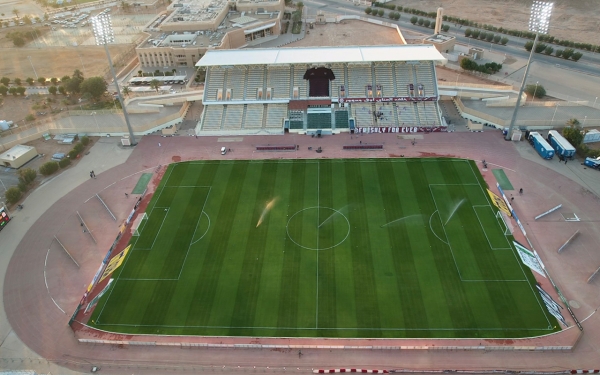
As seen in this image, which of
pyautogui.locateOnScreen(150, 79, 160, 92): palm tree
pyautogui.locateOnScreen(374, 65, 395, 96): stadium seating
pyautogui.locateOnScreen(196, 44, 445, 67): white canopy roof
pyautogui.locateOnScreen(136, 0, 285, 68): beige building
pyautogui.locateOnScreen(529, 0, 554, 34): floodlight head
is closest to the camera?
pyautogui.locateOnScreen(529, 0, 554, 34): floodlight head

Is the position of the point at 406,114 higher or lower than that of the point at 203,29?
lower

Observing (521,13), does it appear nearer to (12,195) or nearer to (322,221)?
(322,221)

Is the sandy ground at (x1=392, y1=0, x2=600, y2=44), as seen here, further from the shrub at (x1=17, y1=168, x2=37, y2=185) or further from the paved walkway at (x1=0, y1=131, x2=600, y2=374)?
the shrub at (x1=17, y1=168, x2=37, y2=185)

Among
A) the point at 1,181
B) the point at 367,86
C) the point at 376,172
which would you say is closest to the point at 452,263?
the point at 376,172

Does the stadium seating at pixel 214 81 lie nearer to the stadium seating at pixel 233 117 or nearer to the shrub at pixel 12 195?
the stadium seating at pixel 233 117

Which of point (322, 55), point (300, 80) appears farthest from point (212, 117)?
point (322, 55)

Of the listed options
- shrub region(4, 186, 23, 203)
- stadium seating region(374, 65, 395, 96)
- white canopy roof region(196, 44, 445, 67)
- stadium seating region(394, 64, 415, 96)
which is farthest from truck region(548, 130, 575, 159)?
shrub region(4, 186, 23, 203)
